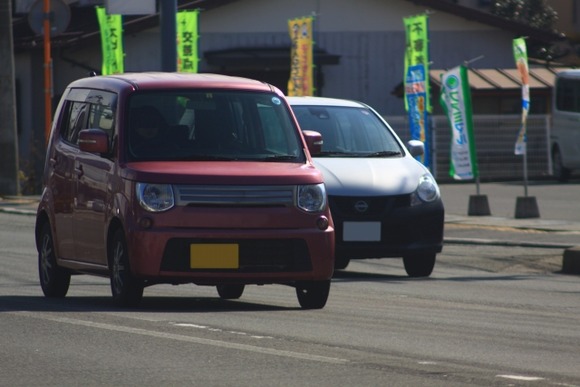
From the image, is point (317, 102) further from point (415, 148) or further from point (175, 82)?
point (175, 82)

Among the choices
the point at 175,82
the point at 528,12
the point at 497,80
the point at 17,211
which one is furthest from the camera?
the point at 528,12

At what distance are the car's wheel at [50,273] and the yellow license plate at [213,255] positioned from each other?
1890 mm

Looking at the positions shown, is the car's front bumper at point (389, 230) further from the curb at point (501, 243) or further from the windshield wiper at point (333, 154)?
the curb at point (501, 243)

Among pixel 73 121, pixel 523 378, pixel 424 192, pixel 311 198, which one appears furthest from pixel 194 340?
pixel 424 192

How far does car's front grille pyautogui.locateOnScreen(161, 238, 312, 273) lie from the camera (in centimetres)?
1016

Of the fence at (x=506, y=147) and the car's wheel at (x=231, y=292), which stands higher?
the car's wheel at (x=231, y=292)

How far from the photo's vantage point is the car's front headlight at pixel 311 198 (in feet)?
34.0

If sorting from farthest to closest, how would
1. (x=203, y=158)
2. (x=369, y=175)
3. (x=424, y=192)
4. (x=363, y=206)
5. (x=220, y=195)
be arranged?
(x=424, y=192) → (x=369, y=175) → (x=363, y=206) → (x=203, y=158) → (x=220, y=195)

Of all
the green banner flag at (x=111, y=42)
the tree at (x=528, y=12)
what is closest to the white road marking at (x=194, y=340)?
the green banner flag at (x=111, y=42)

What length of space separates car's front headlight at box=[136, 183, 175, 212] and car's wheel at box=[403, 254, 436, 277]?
15.3 feet

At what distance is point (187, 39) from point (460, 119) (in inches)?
279

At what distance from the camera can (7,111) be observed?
29.5 metres

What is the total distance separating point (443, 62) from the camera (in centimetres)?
3756

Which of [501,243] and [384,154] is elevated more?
[384,154]
